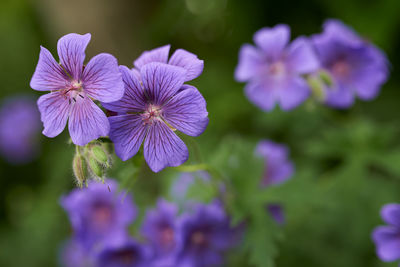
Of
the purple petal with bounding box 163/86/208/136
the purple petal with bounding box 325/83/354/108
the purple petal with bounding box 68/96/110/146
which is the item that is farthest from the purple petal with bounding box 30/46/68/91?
the purple petal with bounding box 325/83/354/108

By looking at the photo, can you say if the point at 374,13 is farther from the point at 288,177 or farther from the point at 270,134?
the point at 288,177

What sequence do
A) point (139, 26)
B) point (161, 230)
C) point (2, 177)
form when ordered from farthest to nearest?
point (139, 26)
point (2, 177)
point (161, 230)

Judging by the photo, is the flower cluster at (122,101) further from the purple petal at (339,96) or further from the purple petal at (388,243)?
the purple petal at (339,96)

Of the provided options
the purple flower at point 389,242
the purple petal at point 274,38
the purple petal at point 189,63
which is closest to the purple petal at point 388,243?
the purple flower at point 389,242

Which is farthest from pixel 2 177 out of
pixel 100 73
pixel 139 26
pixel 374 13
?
pixel 374 13

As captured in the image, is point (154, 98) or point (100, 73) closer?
point (100, 73)

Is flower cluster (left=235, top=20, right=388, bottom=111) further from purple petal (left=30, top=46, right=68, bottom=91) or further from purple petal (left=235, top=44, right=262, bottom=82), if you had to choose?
purple petal (left=30, top=46, right=68, bottom=91)
